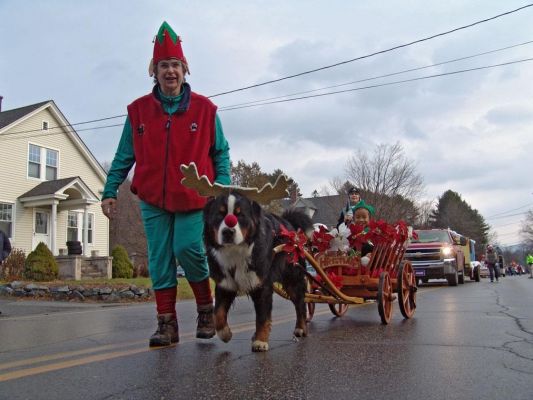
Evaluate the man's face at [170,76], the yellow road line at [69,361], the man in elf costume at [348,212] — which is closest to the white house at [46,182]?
the man in elf costume at [348,212]

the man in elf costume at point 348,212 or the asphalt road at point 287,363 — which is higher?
the man in elf costume at point 348,212

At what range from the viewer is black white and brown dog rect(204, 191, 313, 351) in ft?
14.2

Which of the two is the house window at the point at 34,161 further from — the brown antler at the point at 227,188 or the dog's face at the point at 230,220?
the dog's face at the point at 230,220

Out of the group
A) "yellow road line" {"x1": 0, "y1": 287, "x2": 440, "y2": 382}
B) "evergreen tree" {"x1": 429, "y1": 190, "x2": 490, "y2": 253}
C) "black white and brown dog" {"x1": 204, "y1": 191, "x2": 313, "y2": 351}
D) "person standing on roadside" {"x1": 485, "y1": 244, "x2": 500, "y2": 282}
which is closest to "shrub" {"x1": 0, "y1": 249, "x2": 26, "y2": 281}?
"yellow road line" {"x1": 0, "y1": 287, "x2": 440, "y2": 382}

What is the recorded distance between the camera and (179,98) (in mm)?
4992

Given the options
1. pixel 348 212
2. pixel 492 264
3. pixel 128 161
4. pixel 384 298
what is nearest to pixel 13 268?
pixel 348 212

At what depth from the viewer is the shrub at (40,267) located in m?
19.4

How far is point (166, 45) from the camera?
4902 mm

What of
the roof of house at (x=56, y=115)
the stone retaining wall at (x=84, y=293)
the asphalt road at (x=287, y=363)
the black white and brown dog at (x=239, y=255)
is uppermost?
the roof of house at (x=56, y=115)

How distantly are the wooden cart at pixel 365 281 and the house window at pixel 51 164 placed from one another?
23.3 meters

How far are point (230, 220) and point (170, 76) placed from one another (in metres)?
1.55

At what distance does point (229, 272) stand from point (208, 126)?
1.40 m

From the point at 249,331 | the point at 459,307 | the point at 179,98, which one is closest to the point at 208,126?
the point at 179,98

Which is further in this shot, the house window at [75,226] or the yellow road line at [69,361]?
the house window at [75,226]
